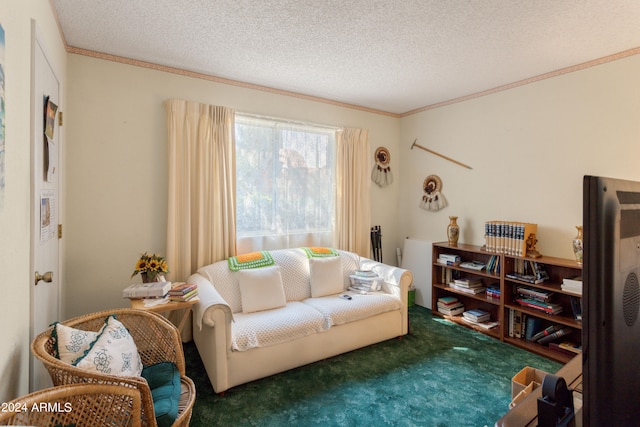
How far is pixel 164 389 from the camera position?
1.56 meters

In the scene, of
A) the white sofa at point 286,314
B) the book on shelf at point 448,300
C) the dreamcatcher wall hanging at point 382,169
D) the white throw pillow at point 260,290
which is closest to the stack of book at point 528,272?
the book on shelf at point 448,300

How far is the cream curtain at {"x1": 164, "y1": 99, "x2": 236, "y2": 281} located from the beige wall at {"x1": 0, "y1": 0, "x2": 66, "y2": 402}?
1444mm

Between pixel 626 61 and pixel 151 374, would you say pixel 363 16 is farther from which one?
pixel 151 374

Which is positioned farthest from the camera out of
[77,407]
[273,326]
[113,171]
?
[113,171]

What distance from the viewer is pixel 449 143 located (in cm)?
397

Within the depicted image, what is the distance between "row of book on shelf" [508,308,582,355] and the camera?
2.82 m

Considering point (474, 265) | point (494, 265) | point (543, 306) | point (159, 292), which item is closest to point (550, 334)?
point (543, 306)

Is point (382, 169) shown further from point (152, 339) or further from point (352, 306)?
point (152, 339)

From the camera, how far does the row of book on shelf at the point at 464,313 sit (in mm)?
3423

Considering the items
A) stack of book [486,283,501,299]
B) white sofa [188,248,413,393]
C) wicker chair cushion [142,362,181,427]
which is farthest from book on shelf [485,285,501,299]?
wicker chair cushion [142,362,181,427]

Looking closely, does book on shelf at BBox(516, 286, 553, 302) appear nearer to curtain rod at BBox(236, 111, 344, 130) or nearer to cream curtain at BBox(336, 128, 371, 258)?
cream curtain at BBox(336, 128, 371, 258)

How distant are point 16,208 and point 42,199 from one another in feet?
1.63

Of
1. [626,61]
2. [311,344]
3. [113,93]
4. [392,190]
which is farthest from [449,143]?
[113,93]

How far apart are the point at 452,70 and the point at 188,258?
3133 mm
